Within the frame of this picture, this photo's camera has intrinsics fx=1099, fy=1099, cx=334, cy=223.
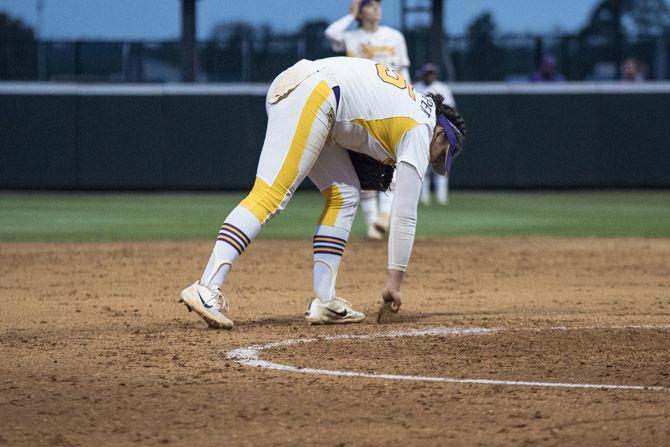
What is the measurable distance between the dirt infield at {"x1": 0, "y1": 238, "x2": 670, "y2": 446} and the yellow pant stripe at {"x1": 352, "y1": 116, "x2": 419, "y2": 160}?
991mm

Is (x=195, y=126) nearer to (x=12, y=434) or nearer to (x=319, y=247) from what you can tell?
(x=319, y=247)

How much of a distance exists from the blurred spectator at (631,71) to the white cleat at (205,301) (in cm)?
1669

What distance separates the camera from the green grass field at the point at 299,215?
12.4 meters

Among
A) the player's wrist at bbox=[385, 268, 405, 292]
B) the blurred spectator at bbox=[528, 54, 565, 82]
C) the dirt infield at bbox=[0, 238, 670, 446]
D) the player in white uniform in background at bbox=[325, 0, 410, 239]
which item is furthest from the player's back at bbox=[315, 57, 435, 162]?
the blurred spectator at bbox=[528, 54, 565, 82]

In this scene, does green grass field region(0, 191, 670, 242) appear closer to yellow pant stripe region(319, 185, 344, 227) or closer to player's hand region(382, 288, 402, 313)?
yellow pant stripe region(319, 185, 344, 227)

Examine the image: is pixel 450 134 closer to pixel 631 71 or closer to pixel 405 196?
pixel 405 196

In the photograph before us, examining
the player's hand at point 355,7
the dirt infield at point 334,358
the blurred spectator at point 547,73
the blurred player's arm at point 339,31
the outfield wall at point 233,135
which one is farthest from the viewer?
the blurred spectator at point 547,73

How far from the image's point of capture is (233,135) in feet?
66.2

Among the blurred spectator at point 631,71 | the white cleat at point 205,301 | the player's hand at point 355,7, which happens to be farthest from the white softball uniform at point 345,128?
the blurred spectator at point 631,71

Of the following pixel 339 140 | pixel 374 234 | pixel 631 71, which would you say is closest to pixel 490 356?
pixel 339 140

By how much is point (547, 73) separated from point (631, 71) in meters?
1.58

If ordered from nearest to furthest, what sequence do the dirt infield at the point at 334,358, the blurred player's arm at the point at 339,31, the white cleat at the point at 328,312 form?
the dirt infield at the point at 334,358
the white cleat at the point at 328,312
the blurred player's arm at the point at 339,31

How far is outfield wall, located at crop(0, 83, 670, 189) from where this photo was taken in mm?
19922

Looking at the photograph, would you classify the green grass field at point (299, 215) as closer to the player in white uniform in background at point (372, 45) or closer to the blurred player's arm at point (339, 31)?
the player in white uniform in background at point (372, 45)
